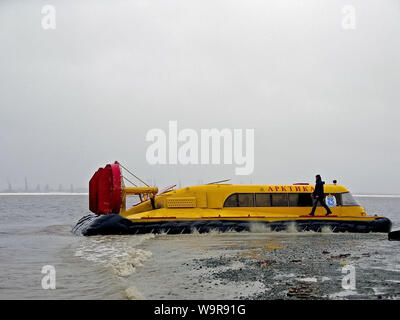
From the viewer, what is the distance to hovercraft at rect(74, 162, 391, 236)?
44.0 ft

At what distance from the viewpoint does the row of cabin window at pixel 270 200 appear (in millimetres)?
14962

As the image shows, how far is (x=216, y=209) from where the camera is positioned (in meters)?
14.7

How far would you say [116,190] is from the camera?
14.1 metres

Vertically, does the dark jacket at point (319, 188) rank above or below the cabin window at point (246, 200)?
above

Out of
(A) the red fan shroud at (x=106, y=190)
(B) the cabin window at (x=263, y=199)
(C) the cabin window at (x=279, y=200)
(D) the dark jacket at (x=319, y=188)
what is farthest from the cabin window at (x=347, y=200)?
(A) the red fan shroud at (x=106, y=190)

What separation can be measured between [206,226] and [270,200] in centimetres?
317
